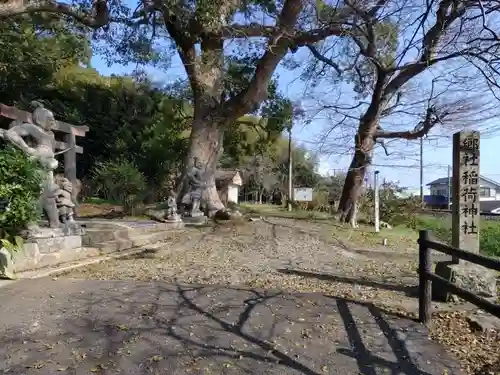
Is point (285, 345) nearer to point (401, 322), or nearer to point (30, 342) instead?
point (401, 322)

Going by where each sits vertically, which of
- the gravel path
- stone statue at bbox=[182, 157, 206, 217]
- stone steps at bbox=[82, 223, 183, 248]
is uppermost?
stone statue at bbox=[182, 157, 206, 217]

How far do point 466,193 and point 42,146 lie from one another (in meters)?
6.24

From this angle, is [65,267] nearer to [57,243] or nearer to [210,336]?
[57,243]

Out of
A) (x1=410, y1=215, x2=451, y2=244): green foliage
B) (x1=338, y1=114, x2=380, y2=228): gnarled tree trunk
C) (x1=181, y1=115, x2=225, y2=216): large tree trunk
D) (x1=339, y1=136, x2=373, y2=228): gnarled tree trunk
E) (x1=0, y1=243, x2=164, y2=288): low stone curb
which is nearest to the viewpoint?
(x1=0, y1=243, x2=164, y2=288): low stone curb

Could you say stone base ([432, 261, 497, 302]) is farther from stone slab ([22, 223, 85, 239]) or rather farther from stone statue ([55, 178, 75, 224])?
stone statue ([55, 178, 75, 224])

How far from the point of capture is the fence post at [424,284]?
4727 mm

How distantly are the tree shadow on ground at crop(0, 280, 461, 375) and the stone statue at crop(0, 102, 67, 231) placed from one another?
1945 millimetres

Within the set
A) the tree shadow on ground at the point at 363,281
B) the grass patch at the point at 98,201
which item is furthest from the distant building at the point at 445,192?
the tree shadow on ground at the point at 363,281

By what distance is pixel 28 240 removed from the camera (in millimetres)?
6406

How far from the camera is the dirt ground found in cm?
461

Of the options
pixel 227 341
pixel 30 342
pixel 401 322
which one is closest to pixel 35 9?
pixel 30 342

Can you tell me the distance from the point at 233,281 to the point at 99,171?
13.3 meters

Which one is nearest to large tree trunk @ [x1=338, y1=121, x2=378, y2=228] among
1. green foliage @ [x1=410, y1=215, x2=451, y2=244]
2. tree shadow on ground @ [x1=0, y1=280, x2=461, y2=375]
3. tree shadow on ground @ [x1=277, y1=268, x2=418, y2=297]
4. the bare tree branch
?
green foliage @ [x1=410, y1=215, x2=451, y2=244]

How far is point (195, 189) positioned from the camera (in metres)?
13.1
